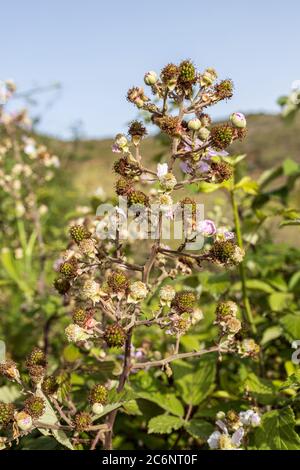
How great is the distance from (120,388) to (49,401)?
25 centimetres

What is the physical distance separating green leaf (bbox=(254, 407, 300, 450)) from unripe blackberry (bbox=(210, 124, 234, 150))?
97 cm

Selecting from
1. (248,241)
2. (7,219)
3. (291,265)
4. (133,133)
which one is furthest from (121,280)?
(7,219)

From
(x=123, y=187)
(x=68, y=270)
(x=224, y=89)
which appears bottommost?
(x=68, y=270)

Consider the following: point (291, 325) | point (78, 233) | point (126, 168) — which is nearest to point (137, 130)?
point (126, 168)

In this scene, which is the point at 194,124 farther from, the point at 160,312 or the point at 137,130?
the point at 160,312

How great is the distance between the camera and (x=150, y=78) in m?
1.72

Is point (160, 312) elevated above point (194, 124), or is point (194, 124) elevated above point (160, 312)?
point (194, 124)

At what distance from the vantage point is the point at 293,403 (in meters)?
2.07

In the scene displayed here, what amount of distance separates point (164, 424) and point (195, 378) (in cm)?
37

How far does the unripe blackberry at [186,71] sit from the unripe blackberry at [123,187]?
0.37 meters

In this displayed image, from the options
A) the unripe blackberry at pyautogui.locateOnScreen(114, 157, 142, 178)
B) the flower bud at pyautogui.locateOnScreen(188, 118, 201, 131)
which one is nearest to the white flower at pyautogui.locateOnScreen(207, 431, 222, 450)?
the unripe blackberry at pyautogui.locateOnScreen(114, 157, 142, 178)

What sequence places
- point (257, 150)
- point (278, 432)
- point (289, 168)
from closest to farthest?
point (278, 432) < point (289, 168) < point (257, 150)

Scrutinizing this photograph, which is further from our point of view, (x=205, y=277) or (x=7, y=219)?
(x=7, y=219)
